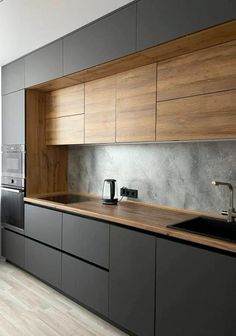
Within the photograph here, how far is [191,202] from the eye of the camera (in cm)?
236

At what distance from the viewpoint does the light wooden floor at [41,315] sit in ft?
7.22

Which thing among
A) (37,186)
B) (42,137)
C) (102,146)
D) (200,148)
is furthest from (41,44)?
(200,148)

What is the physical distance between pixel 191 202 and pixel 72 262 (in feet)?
3.85

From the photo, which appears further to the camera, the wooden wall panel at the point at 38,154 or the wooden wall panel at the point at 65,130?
the wooden wall panel at the point at 38,154

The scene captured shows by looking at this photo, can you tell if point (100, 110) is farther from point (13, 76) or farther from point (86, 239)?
point (13, 76)

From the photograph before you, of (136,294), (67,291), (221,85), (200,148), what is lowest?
(67,291)

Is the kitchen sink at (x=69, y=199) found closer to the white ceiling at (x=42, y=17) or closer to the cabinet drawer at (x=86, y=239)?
the cabinet drawer at (x=86, y=239)

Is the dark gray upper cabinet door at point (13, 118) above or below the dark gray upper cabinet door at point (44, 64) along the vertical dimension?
below

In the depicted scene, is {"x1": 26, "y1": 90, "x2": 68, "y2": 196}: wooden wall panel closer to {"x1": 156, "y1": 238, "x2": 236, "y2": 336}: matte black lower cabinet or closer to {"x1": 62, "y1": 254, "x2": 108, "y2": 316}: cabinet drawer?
{"x1": 62, "y1": 254, "x2": 108, "y2": 316}: cabinet drawer

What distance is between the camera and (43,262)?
2.88 metres

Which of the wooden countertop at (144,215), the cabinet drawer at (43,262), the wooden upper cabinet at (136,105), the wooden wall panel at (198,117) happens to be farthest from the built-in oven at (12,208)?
the wooden wall panel at (198,117)

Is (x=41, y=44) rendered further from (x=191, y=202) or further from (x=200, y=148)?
(x=191, y=202)

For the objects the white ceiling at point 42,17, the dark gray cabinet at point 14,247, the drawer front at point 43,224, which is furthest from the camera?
the dark gray cabinet at point 14,247

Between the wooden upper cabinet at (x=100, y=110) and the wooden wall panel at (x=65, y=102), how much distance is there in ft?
0.37
